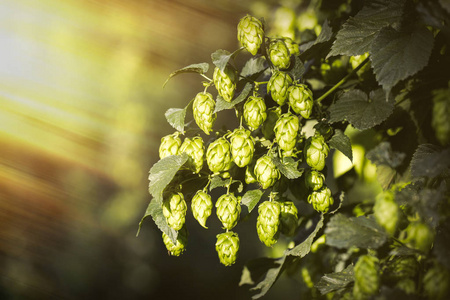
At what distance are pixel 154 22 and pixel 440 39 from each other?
153 centimetres

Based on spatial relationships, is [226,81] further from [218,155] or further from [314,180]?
[314,180]

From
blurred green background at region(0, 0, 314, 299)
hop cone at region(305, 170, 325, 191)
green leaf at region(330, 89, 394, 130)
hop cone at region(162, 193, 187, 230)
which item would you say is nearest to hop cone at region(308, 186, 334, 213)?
hop cone at region(305, 170, 325, 191)

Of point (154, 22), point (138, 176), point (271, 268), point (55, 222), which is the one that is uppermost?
point (154, 22)

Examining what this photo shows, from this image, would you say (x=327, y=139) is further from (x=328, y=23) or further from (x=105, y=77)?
(x=105, y=77)

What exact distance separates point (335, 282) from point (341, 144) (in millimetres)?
215

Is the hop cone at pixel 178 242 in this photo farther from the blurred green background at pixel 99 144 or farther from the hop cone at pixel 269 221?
Result: the blurred green background at pixel 99 144

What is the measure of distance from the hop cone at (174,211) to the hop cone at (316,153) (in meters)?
0.21

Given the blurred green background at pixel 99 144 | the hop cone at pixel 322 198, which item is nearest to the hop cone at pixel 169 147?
the hop cone at pixel 322 198

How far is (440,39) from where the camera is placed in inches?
23.1

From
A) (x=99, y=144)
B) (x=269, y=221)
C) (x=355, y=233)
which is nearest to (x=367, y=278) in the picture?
(x=355, y=233)

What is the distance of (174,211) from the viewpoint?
1.81ft

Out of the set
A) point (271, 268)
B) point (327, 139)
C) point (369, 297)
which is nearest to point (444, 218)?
point (369, 297)

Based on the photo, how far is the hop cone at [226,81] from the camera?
0.54m

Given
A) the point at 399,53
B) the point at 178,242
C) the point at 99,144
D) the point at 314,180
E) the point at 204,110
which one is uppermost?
the point at 399,53
